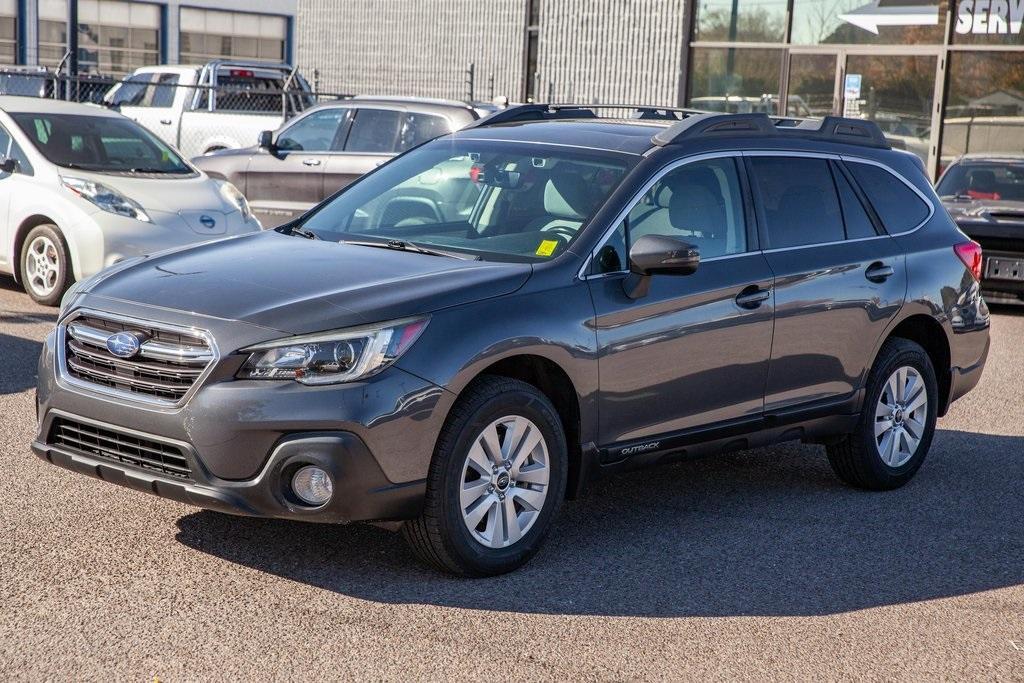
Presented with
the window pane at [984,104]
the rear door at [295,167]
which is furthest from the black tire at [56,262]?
the window pane at [984,104]

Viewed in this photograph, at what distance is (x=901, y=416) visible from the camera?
685 cm

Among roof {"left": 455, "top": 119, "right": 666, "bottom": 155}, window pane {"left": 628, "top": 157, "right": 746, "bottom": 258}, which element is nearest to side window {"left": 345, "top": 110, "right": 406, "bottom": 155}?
roof {"left": 455, "top": 119, "right": 666, "bottom": 155}

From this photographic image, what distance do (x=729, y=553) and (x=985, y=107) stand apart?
17.0 meters

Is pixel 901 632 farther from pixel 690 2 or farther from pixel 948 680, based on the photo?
pixel 690 2

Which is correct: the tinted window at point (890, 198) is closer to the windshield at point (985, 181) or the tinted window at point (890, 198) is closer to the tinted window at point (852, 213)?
the tinted window at point (852, 213)

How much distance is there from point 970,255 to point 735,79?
15854mm

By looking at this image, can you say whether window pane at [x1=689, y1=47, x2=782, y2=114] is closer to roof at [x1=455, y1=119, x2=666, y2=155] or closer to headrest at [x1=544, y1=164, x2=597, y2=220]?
roof at [x1=455, y1=119, x2=666, y2=155]

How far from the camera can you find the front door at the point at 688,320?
5395mm

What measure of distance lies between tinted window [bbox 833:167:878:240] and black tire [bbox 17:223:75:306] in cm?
637

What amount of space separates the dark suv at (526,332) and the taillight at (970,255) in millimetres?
24

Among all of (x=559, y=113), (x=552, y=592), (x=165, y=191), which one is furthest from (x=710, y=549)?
(x=165, y=191)

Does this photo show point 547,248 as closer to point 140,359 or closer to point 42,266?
point 140,359

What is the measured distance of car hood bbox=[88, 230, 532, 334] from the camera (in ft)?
15.5

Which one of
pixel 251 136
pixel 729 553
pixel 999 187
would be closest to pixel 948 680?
pixel 729 553
